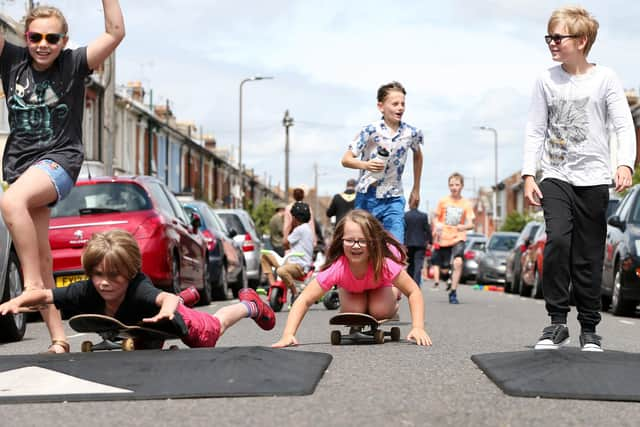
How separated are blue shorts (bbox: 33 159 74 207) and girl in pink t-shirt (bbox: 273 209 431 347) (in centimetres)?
154

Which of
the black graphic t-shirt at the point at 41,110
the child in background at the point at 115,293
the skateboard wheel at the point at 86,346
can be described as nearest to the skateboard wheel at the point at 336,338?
the child in background at the point at 115,293

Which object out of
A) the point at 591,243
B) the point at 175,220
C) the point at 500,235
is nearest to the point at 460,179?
the point at 175,220

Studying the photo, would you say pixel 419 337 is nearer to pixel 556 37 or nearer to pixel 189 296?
pixel 189 296

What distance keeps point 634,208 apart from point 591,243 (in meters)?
7.67

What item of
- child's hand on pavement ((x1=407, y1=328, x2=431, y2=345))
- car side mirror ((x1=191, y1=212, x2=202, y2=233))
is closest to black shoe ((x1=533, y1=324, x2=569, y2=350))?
child's hand on pavement ((x1=407, y1=328, x2=431, y2=345))

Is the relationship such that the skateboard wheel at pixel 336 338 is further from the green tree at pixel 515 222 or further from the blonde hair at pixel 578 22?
the green tree at pixel 515 222

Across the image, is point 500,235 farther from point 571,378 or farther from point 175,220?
point 571,378

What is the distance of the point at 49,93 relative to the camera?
7188 millimetres

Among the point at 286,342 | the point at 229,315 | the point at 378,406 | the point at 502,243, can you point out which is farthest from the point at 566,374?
the point at 502,243

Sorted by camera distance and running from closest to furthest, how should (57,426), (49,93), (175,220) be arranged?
(57,426) < (49,93) < (175,220)

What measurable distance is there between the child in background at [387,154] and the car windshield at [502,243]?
2288cm

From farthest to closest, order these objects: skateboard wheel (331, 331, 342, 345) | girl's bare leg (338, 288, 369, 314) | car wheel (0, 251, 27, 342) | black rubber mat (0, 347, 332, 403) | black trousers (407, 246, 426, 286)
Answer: black trousers (407, 246, 426, 286) → car wheel (0, 251, 27, 342) → girl's bare leg (338, 288, 369, 314) → skateboard wheel (331, 331, 342, 345) → black rubber mat (0, 347, 332, 403)

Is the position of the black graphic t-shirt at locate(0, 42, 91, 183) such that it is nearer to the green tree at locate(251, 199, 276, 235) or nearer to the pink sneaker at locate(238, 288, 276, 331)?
the pink sneaker at locate(238, 288, 276, 331)

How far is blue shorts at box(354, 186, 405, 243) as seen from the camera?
1058 cm
